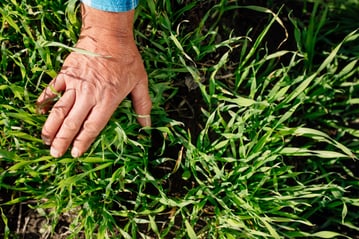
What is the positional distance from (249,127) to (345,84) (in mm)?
422

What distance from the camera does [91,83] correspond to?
1401mm

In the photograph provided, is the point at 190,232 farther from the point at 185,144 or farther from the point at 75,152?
the point at 75,152

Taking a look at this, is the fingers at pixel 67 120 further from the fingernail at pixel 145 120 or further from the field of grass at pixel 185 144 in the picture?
the fingernail at pixel 145 120

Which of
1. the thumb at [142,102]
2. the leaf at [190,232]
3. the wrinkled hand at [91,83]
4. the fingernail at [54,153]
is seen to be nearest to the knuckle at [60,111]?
the wrinkled hand at [91,83]

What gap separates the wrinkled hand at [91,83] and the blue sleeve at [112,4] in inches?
0.7

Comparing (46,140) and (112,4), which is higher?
(112,4)

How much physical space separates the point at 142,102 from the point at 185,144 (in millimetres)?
195

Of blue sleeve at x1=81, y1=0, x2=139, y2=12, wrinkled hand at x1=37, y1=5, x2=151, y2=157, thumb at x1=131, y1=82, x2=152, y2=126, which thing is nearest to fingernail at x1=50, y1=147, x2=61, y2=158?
wrinkled hand at x1=37, y1=5, x2=151, y2=157

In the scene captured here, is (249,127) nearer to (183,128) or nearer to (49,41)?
(183,128)

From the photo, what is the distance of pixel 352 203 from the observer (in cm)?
163

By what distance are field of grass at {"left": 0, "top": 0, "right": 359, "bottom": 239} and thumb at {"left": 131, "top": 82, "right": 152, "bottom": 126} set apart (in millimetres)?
30

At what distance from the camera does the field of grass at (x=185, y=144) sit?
1509 millimetres

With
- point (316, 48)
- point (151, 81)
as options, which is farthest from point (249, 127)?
point (316, 48)

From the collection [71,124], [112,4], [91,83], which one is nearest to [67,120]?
[71,124]
